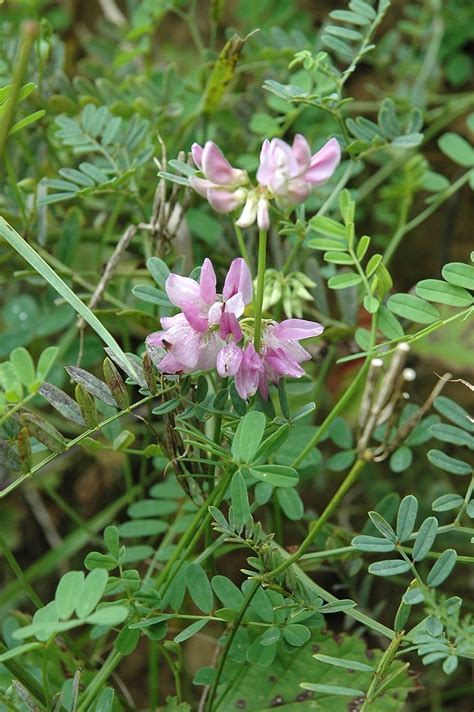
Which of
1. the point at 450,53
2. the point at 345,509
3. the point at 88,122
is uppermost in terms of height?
the point at 88,122

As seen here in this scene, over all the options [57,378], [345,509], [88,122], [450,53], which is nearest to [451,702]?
[345,509]

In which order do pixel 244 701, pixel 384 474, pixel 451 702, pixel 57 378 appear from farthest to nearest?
pixel 384 474, pixel 451 702, pixel 57 378, pixel 244 701

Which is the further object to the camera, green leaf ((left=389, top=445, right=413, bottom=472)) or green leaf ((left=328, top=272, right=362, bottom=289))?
green leaf ((left=389, top=445, right=413, bottom=472))

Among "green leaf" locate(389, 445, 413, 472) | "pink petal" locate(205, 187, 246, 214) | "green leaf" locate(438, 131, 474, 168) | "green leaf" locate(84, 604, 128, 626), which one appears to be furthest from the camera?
"green leaf" locate(438, 131, 474, 168)

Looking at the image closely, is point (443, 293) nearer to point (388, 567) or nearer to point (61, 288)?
point (388, 567)

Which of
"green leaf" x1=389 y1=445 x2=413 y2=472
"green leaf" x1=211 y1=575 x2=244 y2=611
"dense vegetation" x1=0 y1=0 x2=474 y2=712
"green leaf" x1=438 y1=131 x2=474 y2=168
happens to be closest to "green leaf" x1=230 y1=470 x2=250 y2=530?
"dense vegetation" x1=0 y1=0 x2=474 y2=712

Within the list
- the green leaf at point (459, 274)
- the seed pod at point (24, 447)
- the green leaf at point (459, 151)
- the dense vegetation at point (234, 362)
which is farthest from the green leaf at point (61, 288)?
the green leaf at point (459, 151)

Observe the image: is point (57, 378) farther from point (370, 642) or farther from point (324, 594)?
point (370, 642)

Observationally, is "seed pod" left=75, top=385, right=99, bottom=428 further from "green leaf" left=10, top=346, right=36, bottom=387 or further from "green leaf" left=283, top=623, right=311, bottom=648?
"green leaf" left=283, top=623, right=311, bottom=648
